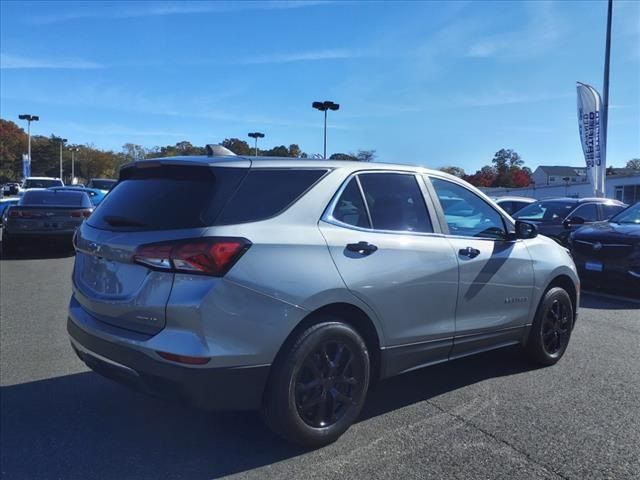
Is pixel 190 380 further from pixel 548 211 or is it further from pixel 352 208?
pixel 548 211

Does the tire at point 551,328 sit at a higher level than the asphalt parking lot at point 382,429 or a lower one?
higher

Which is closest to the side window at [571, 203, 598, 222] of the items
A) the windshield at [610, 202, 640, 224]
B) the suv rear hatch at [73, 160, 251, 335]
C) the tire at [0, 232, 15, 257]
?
the windshield at [610, 202, 640, 224]

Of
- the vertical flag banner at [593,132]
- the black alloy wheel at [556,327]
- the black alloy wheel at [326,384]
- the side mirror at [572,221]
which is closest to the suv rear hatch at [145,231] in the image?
the black alloy wheel at [326,384]

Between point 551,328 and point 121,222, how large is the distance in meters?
3.87

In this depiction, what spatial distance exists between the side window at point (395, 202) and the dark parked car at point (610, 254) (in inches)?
224

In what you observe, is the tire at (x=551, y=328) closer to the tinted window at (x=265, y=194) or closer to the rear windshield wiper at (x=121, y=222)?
the tinted window at (x=265, y=194)

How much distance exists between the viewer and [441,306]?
407 cm

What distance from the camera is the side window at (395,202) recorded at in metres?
3.90

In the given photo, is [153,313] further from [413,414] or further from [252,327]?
[413,414]

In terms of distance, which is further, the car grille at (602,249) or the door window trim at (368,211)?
the car grille at (602,249)

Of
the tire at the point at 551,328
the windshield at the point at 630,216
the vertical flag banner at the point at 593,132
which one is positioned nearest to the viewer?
the tire at the point at 551,328

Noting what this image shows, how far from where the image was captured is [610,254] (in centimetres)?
865

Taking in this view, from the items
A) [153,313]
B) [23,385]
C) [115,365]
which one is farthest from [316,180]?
[23,385]

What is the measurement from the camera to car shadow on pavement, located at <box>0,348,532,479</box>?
3262mm
